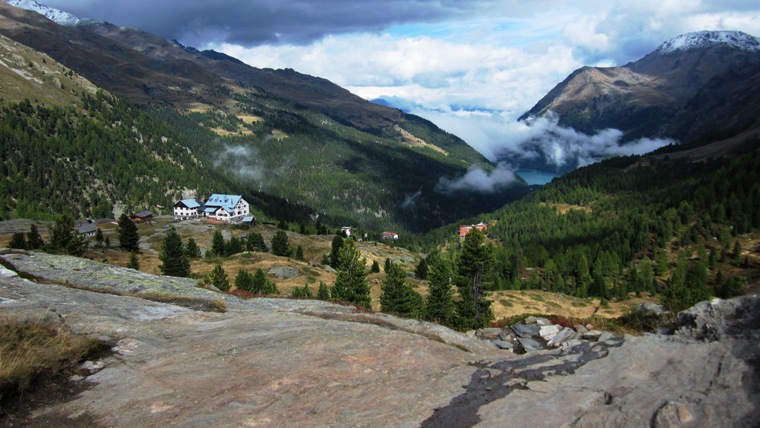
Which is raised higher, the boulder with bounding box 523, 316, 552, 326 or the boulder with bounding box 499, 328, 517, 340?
the boulder with bounding box 523, 316, 552, 326

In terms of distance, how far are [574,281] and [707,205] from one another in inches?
3511

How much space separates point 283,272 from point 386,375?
81359mm

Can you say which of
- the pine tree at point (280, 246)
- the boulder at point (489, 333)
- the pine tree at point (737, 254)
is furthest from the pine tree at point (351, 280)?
the pine tree at point (737, 254)

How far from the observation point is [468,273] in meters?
55.6

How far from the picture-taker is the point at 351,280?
186 feet

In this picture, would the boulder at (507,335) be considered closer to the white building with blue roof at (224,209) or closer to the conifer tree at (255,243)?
the conifer tree at (255,243)

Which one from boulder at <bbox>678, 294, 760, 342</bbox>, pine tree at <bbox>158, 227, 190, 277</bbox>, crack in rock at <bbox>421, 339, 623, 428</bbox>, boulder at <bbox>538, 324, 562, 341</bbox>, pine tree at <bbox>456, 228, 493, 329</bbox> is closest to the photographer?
crack in rock at <bbox>421, 339, 623, 428</bbox>

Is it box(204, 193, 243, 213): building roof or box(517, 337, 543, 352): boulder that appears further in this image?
box(204, 193, 243, 213): building roof

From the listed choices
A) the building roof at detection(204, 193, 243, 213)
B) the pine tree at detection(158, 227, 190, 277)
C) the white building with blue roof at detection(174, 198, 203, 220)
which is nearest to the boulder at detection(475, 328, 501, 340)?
the pine tree at detection(158, 227, 190, 277)

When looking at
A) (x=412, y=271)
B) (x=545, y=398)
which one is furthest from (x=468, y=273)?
(x=412, y=271)

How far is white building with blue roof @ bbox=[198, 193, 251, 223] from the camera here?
188250mm

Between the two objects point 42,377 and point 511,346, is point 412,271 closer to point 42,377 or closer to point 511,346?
point 511,346

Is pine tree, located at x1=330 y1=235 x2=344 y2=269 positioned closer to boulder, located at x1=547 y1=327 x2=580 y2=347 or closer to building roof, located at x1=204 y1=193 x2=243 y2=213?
building roof, located at x1=204 y1=193 x2=243 y2=213

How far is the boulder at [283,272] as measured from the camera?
305 feet
